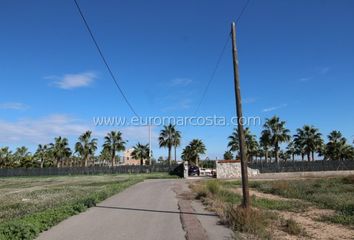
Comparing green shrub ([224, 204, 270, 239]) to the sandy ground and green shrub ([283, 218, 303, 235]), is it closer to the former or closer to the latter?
the sandy ground

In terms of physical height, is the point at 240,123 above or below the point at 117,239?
above

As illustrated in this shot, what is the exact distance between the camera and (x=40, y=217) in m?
12.8

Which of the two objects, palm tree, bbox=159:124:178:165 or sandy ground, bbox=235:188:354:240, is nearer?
sandy ground, bbox=235:188:354:240

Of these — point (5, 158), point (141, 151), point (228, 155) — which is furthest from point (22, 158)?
point (228, 155)

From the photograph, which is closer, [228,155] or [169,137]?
[169,137]

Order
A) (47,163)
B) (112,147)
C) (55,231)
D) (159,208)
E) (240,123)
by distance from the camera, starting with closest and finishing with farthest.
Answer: (55,231) → (240,123) → (159,208) → (112,147) → (47,163)

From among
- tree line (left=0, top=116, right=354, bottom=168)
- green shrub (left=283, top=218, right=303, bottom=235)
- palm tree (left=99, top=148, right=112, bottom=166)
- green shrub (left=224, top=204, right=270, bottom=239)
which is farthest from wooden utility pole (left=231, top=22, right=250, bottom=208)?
palm tree (left=99, top=148, right=112, bottom=166)

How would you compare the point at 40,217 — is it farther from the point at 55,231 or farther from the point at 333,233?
the point at 333,233

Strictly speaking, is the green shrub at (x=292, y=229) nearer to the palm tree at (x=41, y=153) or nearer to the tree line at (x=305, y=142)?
the tree line at (x=305, y=142)

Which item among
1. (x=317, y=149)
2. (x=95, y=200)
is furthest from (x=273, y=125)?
(x=95, y=200)

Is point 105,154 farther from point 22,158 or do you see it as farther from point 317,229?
point 317,229

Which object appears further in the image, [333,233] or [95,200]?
[95,200]

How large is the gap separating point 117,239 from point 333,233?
6267 millimetres

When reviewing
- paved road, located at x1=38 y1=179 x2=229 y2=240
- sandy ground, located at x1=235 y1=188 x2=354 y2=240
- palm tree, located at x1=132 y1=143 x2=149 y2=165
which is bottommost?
sandy ground, located at x1=235 y1=188 x2=354 y2=240
